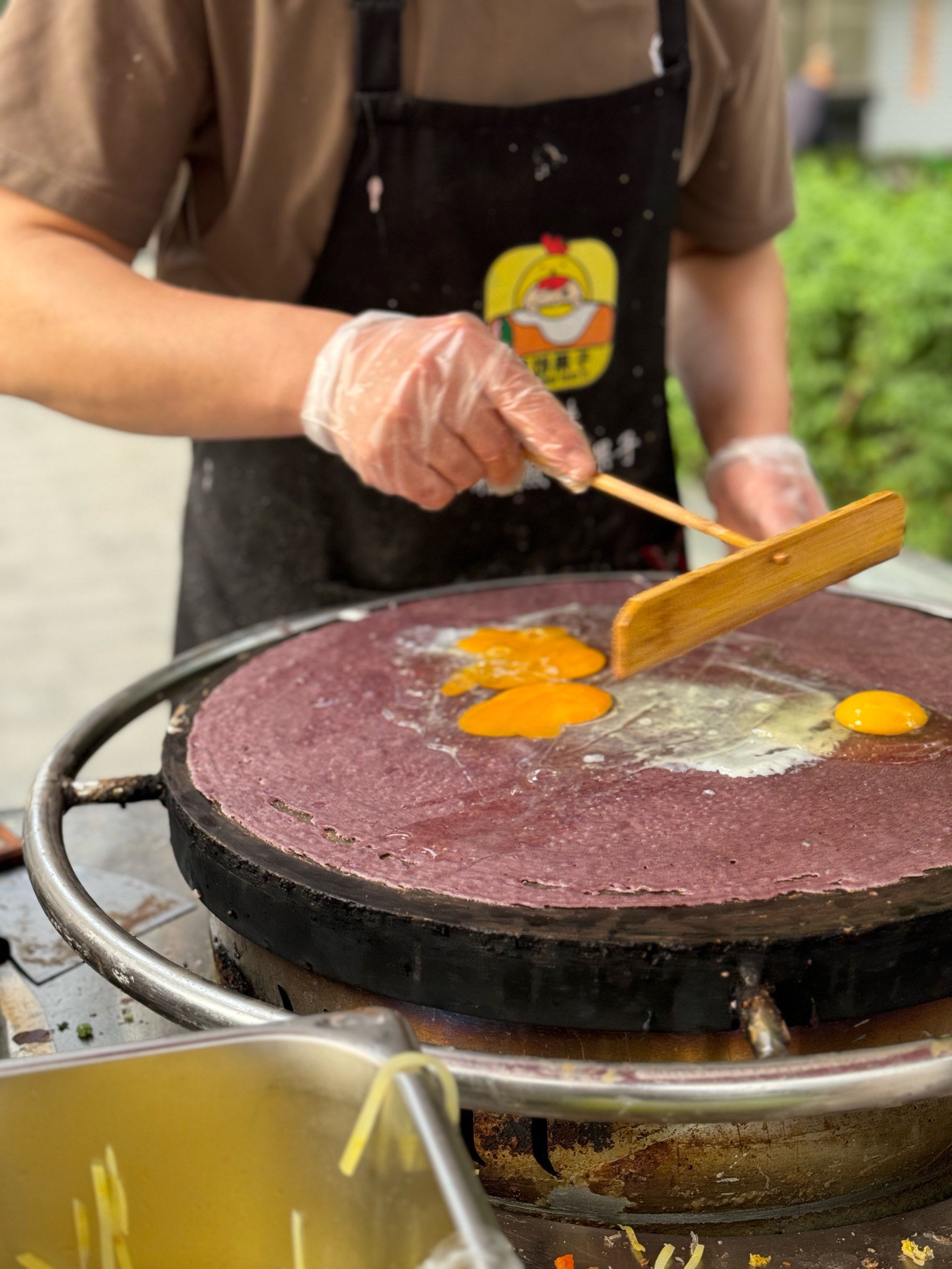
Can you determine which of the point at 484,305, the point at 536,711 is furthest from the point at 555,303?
the point at 536,711

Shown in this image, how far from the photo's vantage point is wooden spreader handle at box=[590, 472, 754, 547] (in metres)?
1.57

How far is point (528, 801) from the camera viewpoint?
4.35ft

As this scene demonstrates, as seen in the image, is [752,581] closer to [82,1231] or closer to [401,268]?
[82,1231]

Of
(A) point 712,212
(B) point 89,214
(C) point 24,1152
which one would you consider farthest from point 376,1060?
(A) point 712,212

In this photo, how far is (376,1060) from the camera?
0.83 m

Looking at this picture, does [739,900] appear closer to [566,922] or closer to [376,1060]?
[566,922]

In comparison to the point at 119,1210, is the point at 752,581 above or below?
above

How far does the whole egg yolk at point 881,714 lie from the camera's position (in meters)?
1.44

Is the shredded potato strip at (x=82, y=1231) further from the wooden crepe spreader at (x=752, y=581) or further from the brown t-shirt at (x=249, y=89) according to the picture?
the brown t-shirt at (x=249, y=89)

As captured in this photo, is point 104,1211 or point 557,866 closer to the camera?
point 104,1211

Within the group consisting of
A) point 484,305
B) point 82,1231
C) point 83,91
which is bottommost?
point 82,1231

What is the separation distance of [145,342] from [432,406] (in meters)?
0.42

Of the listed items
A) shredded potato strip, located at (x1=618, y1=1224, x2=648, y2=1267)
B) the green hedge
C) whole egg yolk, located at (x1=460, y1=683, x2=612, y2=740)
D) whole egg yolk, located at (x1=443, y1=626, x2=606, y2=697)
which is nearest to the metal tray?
shredded potato strip, located at (x1=618, y1=1224, x2=648, y2=1267)

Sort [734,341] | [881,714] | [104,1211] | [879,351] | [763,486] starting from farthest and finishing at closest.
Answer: [879,351] < [734,341] < [763,486] < [881,714] < [104,1211]
